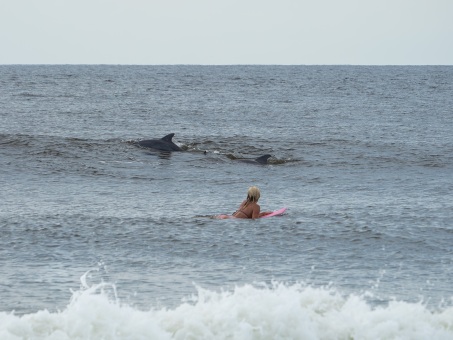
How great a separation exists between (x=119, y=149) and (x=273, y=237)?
15710mm

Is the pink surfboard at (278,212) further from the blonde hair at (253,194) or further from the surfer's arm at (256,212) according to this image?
the blonde hair at (253,194)

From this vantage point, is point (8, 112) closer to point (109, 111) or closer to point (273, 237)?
point (109, 111)

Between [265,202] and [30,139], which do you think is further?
[30,139]

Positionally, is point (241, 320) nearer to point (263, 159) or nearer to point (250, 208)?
point (250, 208)

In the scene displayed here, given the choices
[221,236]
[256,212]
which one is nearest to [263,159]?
[256,212]

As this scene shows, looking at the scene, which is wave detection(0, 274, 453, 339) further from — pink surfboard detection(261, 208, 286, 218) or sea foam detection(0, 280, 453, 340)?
Answer: pink surfboard detection(261, 208, 286, 218)

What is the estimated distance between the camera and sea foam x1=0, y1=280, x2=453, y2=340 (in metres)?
11.4

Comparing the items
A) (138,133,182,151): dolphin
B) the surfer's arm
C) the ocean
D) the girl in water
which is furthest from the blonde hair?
(138,133,182,151): dolphin

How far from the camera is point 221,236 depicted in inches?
708

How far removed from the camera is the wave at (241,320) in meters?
11.4

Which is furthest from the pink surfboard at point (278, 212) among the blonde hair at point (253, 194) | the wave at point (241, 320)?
the wave at point (241, 320)

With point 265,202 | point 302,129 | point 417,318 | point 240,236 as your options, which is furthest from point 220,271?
point 302,129

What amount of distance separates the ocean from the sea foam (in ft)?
0.06

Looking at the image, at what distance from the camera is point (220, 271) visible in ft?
50.1
